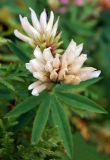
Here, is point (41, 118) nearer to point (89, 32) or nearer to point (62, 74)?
point (62, 74)

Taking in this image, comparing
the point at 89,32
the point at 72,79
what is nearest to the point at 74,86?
the point at 72,79

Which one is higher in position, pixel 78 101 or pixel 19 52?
pixel 19 52

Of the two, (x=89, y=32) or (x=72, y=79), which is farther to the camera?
(x=89, y=32)

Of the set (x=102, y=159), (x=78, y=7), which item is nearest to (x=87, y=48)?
(x=78, y=7)

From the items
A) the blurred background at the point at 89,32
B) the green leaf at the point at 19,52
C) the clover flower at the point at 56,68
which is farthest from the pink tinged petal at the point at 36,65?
the blurred background at the point at 89,32

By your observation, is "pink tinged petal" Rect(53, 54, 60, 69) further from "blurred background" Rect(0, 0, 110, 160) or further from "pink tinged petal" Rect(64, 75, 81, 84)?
"blurred background" Rect(0, 0, 110, 160)

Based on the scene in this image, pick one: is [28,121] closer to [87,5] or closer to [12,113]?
[12,113]
